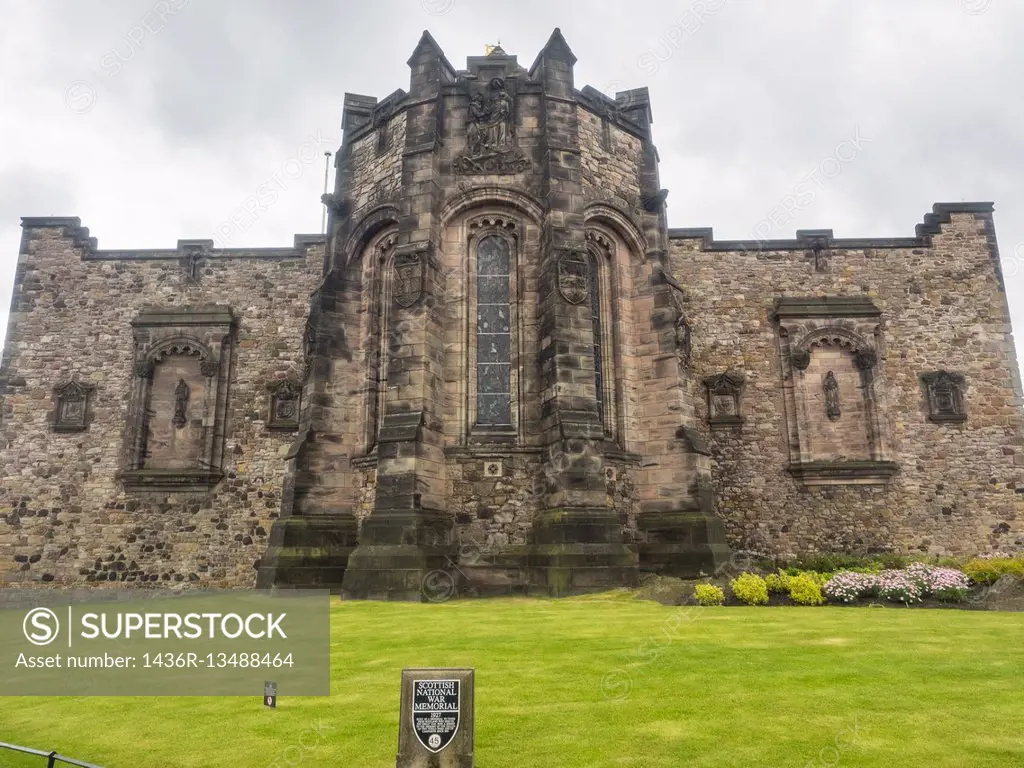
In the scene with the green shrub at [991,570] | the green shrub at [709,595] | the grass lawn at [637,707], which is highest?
the green shrub at [991,570]

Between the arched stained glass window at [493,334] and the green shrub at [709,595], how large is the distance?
4578 mm

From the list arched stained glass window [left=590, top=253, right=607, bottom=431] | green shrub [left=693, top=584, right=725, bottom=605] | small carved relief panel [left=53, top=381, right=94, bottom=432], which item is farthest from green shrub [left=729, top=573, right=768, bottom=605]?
small carved relief panel [left=53, top=381, right=94, bottom=432]

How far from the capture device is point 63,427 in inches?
768

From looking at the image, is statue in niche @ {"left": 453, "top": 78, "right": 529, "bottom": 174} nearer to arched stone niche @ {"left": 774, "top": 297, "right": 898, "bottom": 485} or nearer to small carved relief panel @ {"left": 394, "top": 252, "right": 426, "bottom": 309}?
small carved relief panel @ {"left": 394, "top": 252, "right": 426, "bottom": 309}

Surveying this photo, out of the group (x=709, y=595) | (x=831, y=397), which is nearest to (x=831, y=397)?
(x=831, y=397)

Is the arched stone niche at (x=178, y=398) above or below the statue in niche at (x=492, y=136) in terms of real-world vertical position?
below

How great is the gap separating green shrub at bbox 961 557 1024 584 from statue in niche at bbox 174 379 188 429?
1820cm

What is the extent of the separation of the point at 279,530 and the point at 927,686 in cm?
1139

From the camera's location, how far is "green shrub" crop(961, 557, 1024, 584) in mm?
12086

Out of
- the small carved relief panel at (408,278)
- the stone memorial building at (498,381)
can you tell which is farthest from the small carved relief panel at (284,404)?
the small carved relief panel at (408,278)

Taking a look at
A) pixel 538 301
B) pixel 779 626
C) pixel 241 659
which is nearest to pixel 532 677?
pixel 241 659

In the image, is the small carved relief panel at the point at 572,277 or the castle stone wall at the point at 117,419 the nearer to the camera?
the small carved relief panel at the point at 572,277

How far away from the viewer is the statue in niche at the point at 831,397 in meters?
19.0

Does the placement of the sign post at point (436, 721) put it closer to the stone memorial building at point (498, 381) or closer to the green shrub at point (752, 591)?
the stone memorial building at point (498, 381)
